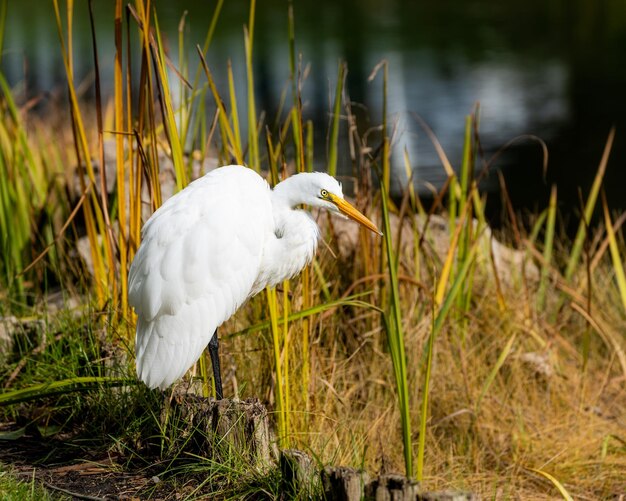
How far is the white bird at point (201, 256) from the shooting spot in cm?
227

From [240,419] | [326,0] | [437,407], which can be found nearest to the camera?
[240,419]

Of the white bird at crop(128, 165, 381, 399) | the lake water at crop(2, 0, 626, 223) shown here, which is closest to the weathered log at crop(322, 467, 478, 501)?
the white bird at crop(128, 165, 381, 399)

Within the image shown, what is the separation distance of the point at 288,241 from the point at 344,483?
2.82ft

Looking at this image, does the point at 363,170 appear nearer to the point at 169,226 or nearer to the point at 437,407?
the point at 437,407

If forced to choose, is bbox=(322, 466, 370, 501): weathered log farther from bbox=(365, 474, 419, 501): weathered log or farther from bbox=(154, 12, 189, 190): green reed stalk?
bbox=(154, 12, 189, 190): green reed stalk

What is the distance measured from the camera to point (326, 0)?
71.8 feet

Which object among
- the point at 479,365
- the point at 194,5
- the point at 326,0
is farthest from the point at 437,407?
the point at 326,0

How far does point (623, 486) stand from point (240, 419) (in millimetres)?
1358

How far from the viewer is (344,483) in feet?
5.94

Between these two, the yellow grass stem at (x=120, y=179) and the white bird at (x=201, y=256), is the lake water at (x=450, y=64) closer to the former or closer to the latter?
the yellow grass stem at (x=120, y=179)

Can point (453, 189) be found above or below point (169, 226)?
below

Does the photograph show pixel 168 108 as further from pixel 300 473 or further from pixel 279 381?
pixel 300 473

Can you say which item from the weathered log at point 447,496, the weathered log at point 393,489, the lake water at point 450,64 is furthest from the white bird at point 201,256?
the lake water at point 450,64

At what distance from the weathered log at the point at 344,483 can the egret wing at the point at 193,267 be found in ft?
1.84
